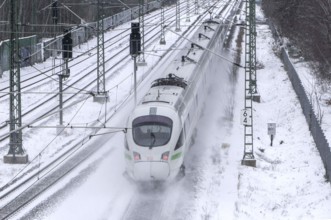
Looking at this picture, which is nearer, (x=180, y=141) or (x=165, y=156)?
(x=165, y=156)

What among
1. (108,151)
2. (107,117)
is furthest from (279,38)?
(108,151)

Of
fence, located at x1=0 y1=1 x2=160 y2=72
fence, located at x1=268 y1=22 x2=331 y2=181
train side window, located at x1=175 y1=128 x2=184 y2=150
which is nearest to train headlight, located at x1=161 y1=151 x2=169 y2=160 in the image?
train side window, located at x1=175 y1=128 x2=184 y2=150

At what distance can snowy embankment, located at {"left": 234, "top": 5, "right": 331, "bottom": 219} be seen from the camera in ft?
69.5

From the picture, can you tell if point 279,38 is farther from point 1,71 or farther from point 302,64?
point 1,71

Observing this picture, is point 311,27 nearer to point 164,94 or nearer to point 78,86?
point 78,86

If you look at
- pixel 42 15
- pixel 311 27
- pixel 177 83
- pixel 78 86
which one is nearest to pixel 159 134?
pixel 177 83

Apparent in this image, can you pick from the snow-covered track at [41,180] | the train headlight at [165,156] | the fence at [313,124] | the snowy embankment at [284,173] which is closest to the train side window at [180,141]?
the train headlight at [165,156]

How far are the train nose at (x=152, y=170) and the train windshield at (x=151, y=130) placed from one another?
700 millimetres

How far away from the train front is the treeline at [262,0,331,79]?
2062 centimetres

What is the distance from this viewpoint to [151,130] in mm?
22359

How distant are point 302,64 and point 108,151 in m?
26.9

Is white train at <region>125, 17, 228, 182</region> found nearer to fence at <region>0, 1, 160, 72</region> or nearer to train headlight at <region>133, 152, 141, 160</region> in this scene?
train headlight at <region>133, 152, 141, 160</region>

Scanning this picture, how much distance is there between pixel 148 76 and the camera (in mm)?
47875

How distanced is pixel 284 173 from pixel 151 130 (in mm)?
6609
